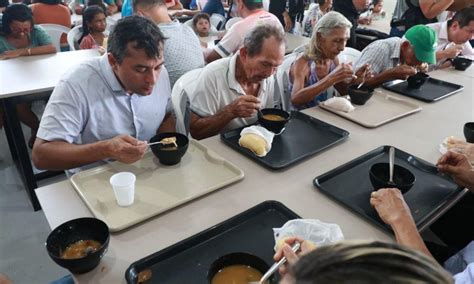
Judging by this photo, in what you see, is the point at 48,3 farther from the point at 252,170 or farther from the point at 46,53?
the point at 252,170

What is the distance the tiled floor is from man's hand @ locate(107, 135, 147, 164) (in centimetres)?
101

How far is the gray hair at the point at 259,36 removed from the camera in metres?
1.74

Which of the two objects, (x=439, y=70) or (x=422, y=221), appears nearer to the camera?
(x=422, y=221)

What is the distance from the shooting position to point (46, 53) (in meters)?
3.03

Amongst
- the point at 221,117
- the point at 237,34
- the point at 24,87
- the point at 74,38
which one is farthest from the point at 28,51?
the point at 221,117

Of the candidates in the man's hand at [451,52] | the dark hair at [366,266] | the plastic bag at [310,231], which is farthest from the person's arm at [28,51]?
the man's hand at [451,52]

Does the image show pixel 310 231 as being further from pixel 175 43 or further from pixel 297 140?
pixel 175 43

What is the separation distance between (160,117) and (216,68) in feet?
1.33

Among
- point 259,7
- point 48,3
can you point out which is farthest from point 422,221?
point 48,3

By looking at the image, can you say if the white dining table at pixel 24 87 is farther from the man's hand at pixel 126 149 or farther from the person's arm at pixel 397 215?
the person's arm at pixel 397 215

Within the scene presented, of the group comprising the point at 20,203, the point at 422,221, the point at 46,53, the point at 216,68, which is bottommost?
the point at 20,203

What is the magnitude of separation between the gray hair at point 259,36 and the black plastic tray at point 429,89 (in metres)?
1.03

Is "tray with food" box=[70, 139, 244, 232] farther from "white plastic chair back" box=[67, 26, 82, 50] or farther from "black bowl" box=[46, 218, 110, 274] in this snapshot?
"white plastic chair back" box=[67, 26, 82, 50]

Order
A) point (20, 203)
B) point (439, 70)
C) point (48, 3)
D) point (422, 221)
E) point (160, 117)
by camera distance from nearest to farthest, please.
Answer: point (422, 221)
point (160, 117)
point (20, 203)
point (439, 70)
point (48, 3)
